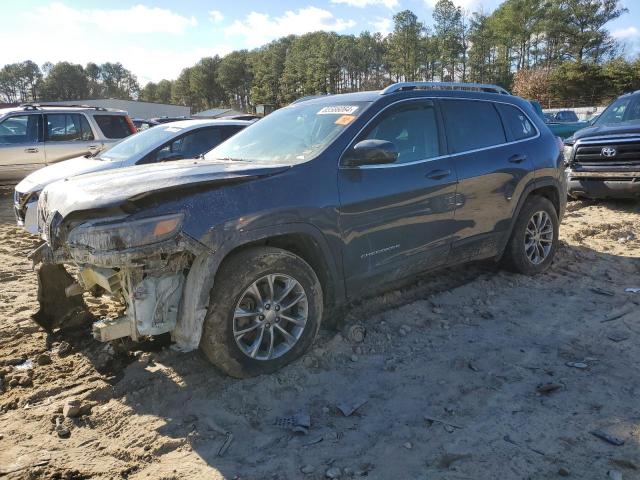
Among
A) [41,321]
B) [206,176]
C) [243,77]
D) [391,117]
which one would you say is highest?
[243,77]

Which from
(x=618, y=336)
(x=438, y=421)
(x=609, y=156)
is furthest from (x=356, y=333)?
(x=609, y=156)

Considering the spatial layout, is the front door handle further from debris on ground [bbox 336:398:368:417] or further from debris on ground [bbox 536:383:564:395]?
debris on ground [bbox 336:398:368:417]

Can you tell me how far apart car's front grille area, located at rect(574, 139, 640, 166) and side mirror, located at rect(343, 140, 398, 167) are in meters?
6.16

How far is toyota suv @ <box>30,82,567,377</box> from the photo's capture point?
293 cm

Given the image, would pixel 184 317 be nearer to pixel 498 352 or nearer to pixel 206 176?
pixel 206 176

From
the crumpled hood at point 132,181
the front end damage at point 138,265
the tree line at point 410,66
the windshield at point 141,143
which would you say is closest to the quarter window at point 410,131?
the crumpled hood at point 132,181

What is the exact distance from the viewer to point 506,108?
5117mm

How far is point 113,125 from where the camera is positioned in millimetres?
11039

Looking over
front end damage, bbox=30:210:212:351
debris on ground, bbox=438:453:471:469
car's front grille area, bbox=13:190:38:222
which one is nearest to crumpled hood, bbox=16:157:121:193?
car's front grille area, bbox=13:190:38:222

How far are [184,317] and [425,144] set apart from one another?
7.98ft

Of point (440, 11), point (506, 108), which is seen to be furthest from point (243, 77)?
point (506, 108)

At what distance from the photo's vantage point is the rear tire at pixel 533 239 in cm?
512

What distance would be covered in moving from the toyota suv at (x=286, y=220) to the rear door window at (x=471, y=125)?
0.05 feet

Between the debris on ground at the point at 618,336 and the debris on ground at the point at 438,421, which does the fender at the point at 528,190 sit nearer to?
the debris on ground at the point at 618,336
